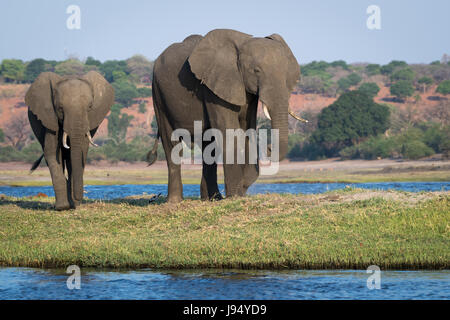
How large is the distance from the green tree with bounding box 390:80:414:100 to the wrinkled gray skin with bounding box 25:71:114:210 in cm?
7547

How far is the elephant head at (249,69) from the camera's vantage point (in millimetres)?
14641

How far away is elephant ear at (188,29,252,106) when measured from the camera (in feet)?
50.1

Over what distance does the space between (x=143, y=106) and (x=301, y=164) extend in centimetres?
4037

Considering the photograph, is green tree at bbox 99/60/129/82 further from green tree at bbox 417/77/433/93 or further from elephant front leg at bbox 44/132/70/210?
elephant front leg at bbox 44/132/70/210

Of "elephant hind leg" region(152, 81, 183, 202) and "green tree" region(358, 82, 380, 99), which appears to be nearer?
"elephant hind leg" region(152, 81, 183, 202)

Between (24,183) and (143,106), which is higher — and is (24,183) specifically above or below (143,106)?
below

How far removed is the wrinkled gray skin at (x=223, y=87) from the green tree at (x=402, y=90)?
7515cm

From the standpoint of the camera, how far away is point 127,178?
43625 mm

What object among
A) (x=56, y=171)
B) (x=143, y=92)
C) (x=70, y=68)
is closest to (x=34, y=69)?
(x=70, y=68)

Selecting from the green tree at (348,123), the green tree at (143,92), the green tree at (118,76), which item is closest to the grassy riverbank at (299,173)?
the green tree at (348,123)

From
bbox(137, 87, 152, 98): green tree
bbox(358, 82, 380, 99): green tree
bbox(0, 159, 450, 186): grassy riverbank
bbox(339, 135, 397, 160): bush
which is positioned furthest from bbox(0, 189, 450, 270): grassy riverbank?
bbox(137, 87, 152, 98): green tree

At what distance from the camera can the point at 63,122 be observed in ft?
55.6

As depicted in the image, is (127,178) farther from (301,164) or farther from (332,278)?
(332,278)
